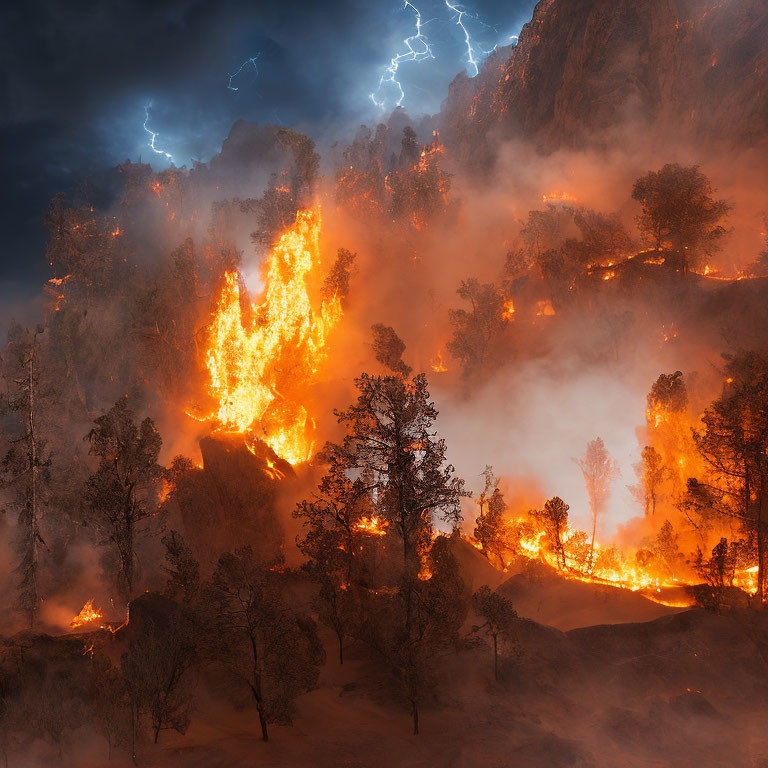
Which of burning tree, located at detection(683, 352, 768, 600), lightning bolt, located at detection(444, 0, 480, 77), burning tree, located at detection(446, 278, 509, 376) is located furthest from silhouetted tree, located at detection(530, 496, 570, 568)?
A: lightning bolt, located at detection(444, 0, 480, 77)

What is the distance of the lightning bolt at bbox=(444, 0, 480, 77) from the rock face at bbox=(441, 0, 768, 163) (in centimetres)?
2381

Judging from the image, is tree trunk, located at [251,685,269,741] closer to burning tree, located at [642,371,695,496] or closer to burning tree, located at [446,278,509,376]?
burning tree, located at [642,371,695,496]

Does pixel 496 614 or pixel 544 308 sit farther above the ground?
pixel 544 308

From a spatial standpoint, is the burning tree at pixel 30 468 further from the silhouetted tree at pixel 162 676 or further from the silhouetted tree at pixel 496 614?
the silhouetted tree at pixel 496 614

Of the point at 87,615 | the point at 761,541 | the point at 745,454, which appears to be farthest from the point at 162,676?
the point at 761,541

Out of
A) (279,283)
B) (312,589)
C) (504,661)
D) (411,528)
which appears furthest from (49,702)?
(279,283)

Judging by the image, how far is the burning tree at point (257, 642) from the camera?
45.0ft

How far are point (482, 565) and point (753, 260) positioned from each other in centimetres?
4174

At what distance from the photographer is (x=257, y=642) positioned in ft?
47.2

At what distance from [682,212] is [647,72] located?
2951 centimetres

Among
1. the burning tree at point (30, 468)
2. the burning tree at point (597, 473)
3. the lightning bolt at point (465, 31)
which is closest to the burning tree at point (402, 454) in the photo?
the burning tree at point (30, 468)

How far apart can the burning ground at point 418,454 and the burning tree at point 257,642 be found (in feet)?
0.35

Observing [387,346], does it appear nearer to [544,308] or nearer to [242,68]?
[544,308]

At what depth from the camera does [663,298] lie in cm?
4075
